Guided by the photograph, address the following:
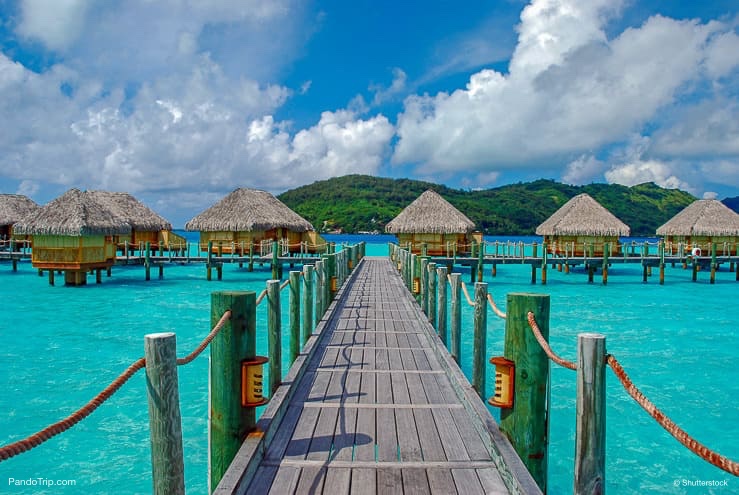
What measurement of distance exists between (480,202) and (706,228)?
241 ft

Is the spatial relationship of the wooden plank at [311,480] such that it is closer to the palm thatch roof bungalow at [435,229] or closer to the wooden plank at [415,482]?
the wooden plank at [415,482]

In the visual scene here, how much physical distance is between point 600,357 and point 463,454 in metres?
1.54

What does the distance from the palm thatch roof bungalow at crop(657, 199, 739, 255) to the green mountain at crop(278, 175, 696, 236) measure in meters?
56.7

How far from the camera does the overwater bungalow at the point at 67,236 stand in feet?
71.7

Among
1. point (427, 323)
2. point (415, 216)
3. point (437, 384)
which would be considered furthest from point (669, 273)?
point (437, 384)

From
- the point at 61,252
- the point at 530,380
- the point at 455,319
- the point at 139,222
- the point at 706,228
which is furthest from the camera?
the point at 139,222

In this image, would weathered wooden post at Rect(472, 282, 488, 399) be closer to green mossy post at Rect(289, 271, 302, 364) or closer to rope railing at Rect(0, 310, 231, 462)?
green mossy post at Rect(289, 271, 302, 364)

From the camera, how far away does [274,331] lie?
196 inches

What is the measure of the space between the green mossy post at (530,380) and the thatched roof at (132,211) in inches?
1271

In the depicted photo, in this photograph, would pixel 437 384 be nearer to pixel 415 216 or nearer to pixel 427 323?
pixel 427 323

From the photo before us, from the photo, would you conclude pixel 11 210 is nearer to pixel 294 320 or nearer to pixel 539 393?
pixel 294 320

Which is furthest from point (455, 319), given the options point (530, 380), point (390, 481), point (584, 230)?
point (584, 230)

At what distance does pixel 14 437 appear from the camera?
6.94 metres

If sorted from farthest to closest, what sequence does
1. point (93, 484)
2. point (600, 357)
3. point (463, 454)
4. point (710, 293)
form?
1. point (710, 293)
2. point (93, 484)
3. point (463, 454)
4. point (600, 357)
